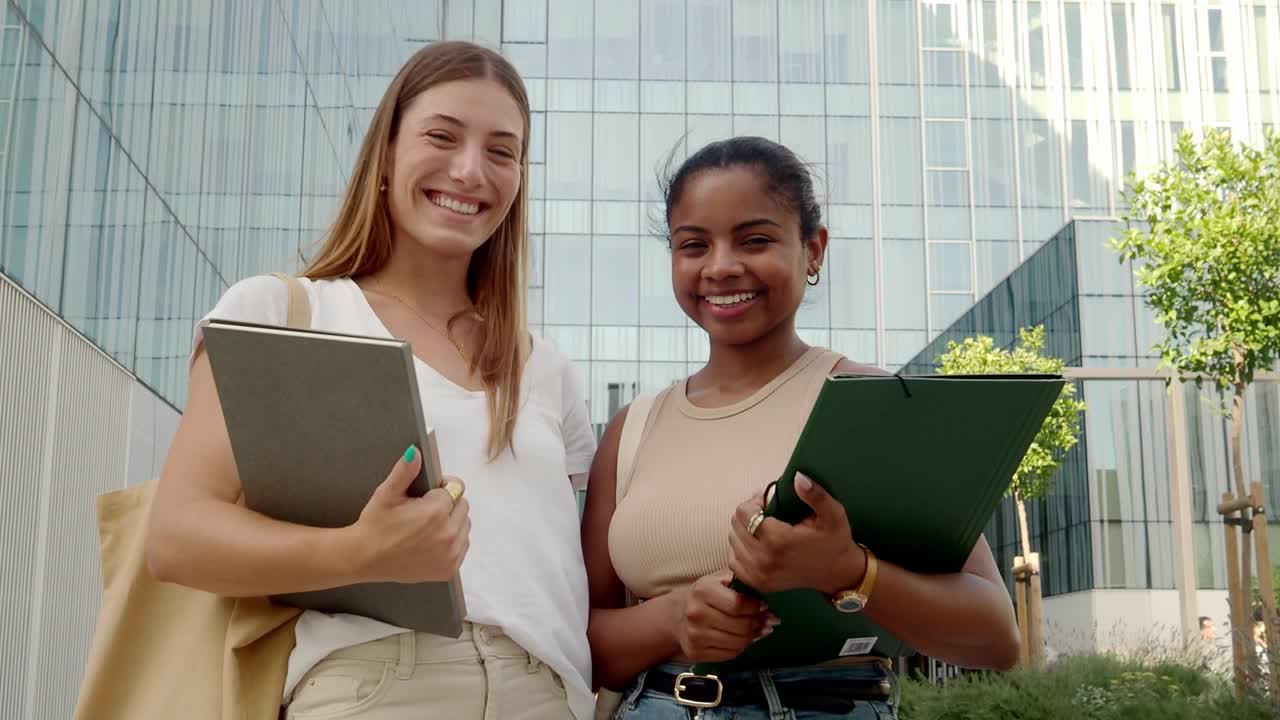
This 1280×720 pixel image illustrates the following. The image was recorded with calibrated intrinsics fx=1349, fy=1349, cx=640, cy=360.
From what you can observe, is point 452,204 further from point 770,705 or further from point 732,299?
point 770,705

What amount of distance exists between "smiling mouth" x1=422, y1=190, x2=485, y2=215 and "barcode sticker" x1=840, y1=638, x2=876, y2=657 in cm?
96

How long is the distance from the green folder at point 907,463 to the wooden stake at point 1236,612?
862 cm

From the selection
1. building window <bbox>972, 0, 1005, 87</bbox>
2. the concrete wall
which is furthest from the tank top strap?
building window <bbox>972, 0, 1005, 87</bbox>

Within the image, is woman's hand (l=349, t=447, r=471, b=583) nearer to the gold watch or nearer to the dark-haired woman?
the dark-haired woman

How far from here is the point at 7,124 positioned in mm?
7137

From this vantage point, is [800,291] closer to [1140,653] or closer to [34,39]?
[34,39]

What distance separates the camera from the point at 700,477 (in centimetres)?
241

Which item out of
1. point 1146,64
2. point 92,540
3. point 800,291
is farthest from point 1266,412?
point 800,291

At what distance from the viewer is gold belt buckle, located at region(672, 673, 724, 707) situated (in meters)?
2.24

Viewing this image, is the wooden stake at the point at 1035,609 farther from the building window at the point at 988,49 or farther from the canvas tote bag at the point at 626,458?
the building window at the point at 988,49

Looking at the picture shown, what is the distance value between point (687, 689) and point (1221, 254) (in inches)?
407

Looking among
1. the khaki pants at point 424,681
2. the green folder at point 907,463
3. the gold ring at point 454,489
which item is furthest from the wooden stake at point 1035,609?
the gold ring at point 454,489

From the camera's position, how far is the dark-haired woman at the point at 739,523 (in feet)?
6.82

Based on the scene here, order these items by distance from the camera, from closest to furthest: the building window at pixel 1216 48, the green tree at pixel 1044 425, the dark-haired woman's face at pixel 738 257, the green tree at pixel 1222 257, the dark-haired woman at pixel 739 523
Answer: the dark-haired woman at pixel 739 523 < the dark-haired woman's face at pixel 738 257 < the green tree at pixel 1222 257 < the green tree at pixel 1044 425 < the building window at pixel 1216 48
